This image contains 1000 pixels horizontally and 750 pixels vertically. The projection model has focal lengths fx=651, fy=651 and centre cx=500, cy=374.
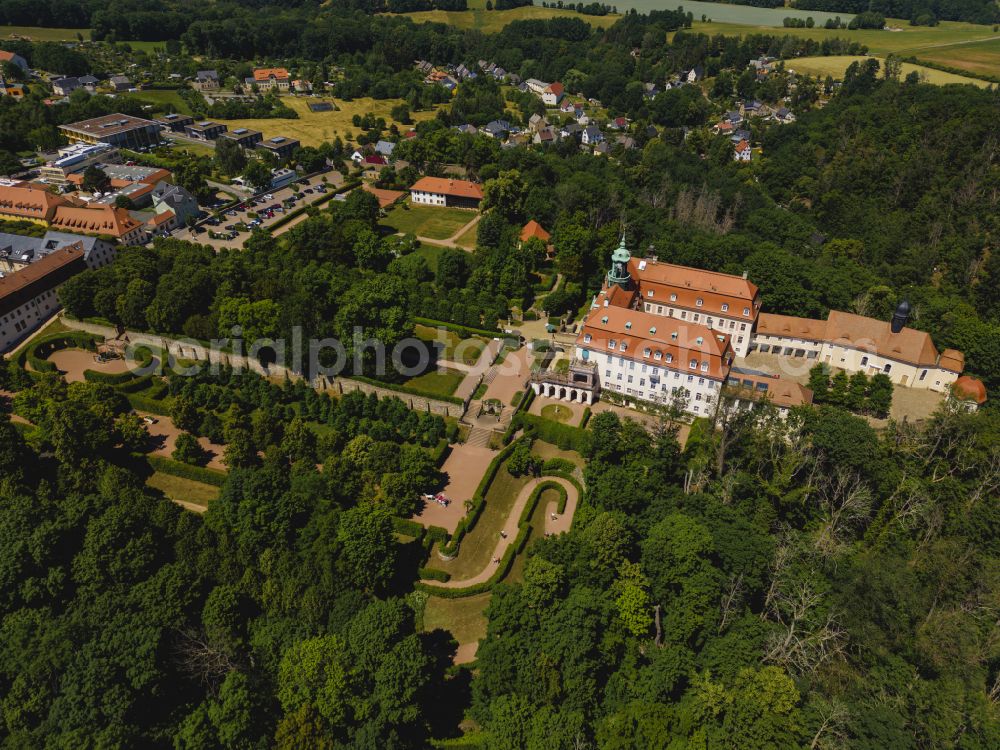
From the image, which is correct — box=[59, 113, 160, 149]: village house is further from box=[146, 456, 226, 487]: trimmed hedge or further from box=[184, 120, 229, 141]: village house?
box=[146, 456, 226, 487]: trimmed hedge

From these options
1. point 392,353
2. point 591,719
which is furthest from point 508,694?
point 392,353

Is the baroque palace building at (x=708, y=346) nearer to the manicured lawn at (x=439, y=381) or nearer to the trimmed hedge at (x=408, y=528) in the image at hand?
the manicured lawn at (x=439, y=381)

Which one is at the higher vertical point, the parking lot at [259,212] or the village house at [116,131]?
the village house at [116,131]

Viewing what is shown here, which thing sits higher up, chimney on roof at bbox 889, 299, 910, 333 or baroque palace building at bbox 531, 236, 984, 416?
chimney on roof at bbox 889, 299, 910, 333

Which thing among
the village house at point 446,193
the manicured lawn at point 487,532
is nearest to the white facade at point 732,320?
the manicured lawn at point 487,532

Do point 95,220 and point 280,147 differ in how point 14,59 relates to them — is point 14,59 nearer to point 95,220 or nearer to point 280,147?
point 280,147

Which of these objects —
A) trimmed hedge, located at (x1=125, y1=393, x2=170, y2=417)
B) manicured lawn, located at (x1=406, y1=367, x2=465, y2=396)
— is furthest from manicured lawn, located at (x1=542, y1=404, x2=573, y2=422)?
trimmed hedge, located at (x1=125, y1=393, x2=170, y2=417)
